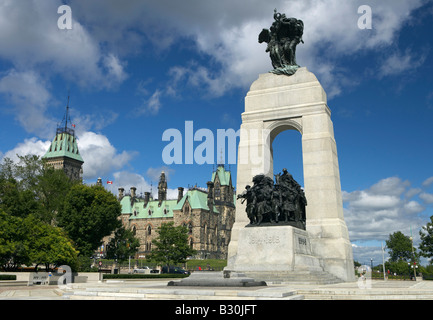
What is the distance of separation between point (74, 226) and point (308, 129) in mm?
38416

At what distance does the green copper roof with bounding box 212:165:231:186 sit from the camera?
137875 mm

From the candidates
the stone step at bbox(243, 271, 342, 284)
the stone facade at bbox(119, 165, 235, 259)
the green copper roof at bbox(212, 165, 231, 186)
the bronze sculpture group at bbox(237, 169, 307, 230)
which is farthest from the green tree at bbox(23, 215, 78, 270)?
the green copper roof at bbox(212, 165, 231, 186)

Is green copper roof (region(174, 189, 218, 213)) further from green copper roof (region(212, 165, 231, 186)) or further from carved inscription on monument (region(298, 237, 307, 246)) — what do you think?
carved inscription on monument (region(298, 237, 307, 246))

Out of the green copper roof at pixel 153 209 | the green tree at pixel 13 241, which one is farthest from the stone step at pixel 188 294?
the green copper roof at pixel 153 209

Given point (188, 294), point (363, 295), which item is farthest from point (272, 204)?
point (188, 294)

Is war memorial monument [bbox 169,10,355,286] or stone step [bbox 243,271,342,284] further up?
war memorial monument [bbox 169,10,355,286]

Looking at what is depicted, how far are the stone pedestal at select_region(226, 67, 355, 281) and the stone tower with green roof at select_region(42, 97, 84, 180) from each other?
125718 mm

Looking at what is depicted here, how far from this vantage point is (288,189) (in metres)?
22.5

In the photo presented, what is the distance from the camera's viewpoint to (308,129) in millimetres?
28375

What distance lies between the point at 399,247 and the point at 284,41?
234ft

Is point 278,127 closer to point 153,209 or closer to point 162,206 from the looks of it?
point 162,206

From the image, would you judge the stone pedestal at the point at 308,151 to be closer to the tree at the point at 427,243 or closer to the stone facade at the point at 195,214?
the tree at the point at 427,243
